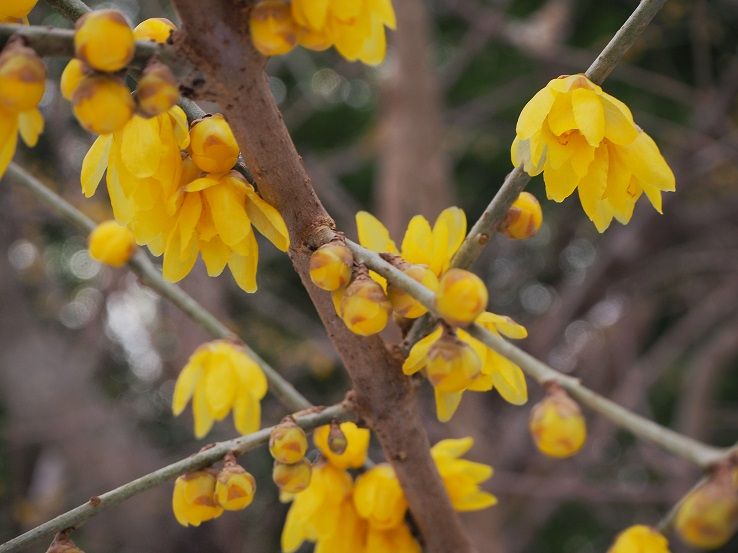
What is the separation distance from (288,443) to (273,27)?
28 cm

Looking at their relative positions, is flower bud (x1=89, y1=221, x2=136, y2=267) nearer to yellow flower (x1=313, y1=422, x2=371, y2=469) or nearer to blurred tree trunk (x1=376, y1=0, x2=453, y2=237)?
yellow flower (x1=313, y1=422, x2=371, y2=469)

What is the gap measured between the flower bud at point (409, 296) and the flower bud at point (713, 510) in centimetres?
21

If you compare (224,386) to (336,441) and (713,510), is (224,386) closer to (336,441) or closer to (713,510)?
(336,441)

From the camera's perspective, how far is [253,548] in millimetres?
3117

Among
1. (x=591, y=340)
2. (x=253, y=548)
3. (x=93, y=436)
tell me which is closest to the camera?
(x=93, y=436)

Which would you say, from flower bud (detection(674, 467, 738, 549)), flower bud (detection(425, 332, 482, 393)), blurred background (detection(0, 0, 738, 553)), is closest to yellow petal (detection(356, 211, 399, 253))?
flower bud (detection(425, 332, 482, 393))

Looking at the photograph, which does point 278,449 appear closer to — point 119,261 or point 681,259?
point 119,261

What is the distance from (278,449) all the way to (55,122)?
2.79m

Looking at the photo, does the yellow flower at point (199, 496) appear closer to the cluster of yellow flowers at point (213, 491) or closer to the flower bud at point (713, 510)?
the cluster of yellow flowers at point (213, 491)

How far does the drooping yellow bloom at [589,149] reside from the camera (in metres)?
0.58

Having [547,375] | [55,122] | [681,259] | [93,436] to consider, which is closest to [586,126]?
[547,375]


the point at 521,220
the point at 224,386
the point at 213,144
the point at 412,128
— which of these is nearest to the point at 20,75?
the point at 213,144

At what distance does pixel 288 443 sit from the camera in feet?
1.85

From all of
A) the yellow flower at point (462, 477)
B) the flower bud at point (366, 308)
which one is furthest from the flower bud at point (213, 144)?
the yellow flower at point (462, 477)
